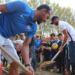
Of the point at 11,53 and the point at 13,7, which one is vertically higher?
the point at 13,7

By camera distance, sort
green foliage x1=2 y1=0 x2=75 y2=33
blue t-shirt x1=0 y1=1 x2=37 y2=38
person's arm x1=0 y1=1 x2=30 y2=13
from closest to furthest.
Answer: person's arm x1=0 y1=1 x2=30 y2=13 → blue t-shirt x1=0 y1=1 x2=37 y2=38 → green foliage x1=2 y1=0 x2=75 y2=33

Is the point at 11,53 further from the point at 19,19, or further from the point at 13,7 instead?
the point at 13,7

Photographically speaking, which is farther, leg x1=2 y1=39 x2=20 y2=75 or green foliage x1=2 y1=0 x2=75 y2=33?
green foliage x1=2 y1=0 x2=75 y2=33

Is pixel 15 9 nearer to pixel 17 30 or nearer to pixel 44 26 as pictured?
pixel 17 30

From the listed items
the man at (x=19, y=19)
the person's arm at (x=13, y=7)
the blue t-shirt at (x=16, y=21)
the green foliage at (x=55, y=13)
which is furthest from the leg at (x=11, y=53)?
the green foliage at (x=55, y=13)

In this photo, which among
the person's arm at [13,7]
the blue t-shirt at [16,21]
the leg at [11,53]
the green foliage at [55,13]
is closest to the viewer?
the person's arm at [13,7]

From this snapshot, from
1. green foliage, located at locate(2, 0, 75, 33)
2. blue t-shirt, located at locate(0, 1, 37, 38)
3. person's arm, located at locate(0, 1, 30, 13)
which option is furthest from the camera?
green foliage, located at locate(2, 0, 75, 33)

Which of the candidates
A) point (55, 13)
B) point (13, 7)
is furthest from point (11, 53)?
point (55, 13)

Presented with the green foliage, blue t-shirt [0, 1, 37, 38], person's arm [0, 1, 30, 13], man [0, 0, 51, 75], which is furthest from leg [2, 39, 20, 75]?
the green foliage

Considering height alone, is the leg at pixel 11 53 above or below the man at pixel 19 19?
below

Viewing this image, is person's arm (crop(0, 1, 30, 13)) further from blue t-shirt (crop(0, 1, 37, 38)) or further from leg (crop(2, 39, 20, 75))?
leg (crop(2, 39, 20, 75))

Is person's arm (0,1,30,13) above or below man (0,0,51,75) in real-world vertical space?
above

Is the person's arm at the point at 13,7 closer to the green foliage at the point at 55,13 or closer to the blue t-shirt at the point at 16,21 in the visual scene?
the blue t-shirt at the point at 16,21

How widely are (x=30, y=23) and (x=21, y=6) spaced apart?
0.35 meters
